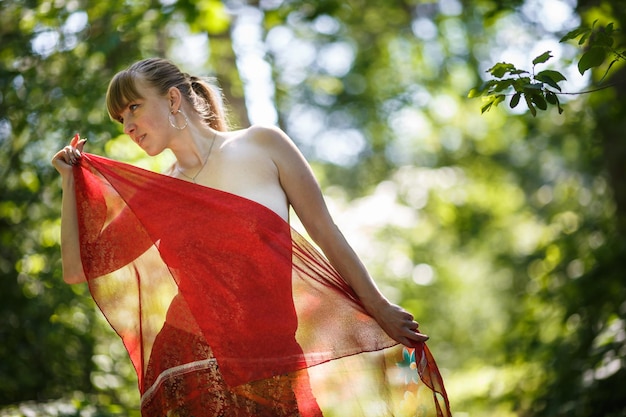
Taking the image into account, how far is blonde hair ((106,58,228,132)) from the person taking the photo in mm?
2248

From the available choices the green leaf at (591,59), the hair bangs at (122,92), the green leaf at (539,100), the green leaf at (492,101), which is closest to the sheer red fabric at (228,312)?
the hair bangs at (122,92)

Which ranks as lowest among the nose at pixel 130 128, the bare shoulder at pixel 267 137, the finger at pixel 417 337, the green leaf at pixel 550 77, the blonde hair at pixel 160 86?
the finger at pixel 417 337

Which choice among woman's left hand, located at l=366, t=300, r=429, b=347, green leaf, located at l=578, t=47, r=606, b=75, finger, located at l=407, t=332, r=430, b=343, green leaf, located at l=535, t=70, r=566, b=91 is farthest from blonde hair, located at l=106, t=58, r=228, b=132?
green leaf, located at l=578, t=47, r=606, b=75

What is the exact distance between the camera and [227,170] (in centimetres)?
225

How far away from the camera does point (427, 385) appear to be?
2.25 m

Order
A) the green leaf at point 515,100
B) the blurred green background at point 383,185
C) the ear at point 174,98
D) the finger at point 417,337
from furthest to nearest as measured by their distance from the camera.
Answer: the blurred green background at point 383,185
the ear at point 174,98
the finger at point 417,337
the green leaf at point 515,100

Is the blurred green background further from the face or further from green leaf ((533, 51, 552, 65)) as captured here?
the face

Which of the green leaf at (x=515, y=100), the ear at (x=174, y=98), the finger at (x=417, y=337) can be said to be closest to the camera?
the green leaf at (x=515, y=100)

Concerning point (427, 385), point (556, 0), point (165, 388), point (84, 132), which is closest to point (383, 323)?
point (427, 385)

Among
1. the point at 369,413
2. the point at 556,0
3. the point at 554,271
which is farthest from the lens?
the point at 554,271

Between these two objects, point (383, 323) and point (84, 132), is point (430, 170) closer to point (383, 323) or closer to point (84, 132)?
point (84, 132)

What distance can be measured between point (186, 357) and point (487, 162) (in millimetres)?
11152

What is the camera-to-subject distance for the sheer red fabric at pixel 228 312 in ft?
6.77

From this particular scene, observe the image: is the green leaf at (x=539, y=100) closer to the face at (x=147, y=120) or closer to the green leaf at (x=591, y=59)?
the green leaf at (x=591, y=59)
